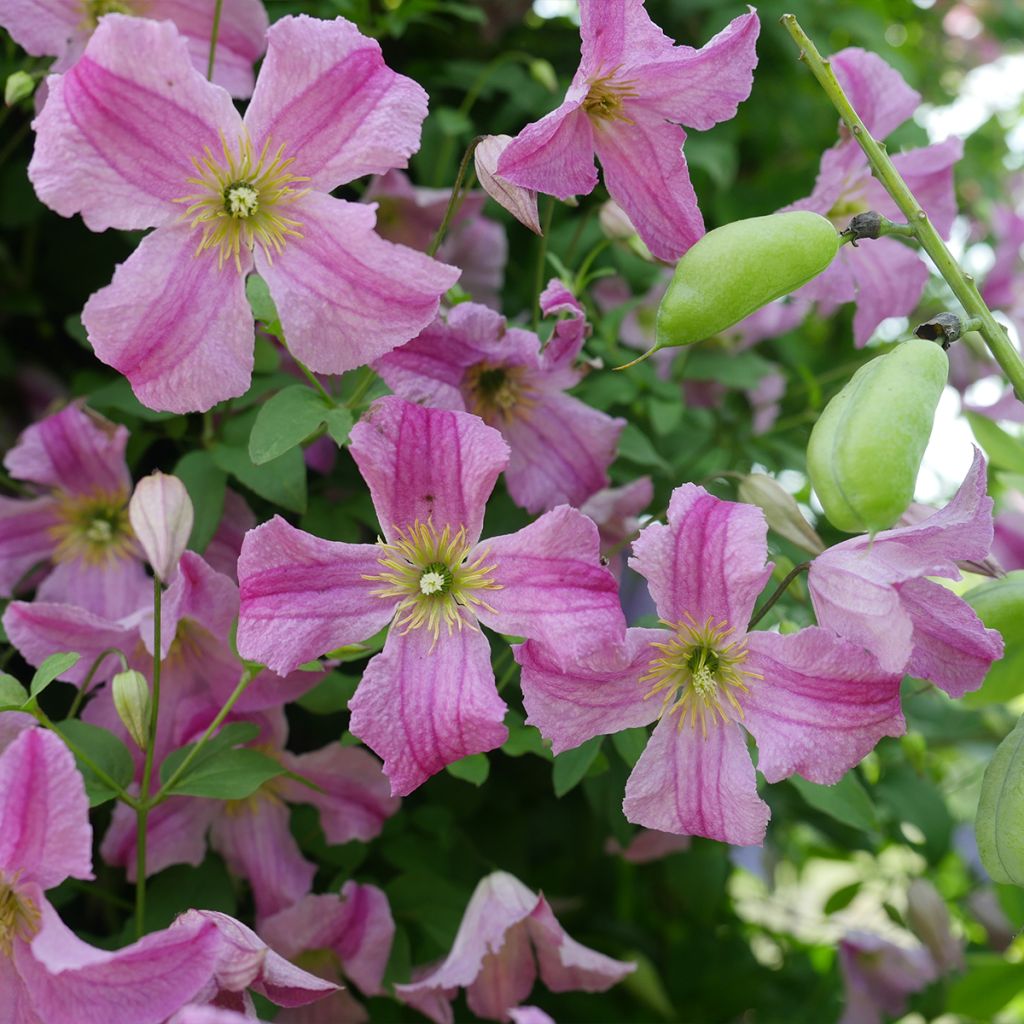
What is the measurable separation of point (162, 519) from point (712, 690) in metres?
0.30

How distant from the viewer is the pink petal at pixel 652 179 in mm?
633

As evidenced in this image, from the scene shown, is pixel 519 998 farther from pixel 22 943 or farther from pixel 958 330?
pixel 958 330

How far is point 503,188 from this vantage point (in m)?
0.61

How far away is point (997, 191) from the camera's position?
1343mm

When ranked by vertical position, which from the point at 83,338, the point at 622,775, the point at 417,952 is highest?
the point at 83,338

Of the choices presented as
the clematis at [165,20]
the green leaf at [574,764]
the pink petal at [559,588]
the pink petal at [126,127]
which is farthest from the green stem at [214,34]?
the green leaf at [574,764]

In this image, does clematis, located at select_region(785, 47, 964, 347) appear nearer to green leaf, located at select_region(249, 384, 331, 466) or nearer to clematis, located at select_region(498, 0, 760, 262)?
clematis, located at select_region(498, 0, 760, 262)

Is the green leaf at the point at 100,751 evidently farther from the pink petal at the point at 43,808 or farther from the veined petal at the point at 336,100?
the veined petal at the point at 336,100

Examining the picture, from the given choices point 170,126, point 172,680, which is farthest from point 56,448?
point 170,126

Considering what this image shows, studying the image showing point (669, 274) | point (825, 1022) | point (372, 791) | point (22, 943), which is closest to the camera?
point (22, 943)

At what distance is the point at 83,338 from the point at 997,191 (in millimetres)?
1020

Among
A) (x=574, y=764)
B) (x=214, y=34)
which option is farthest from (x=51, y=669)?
(x=214, y=34)

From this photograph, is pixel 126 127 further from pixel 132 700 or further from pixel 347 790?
pixel 347 790

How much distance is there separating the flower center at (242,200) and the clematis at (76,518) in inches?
8.3
